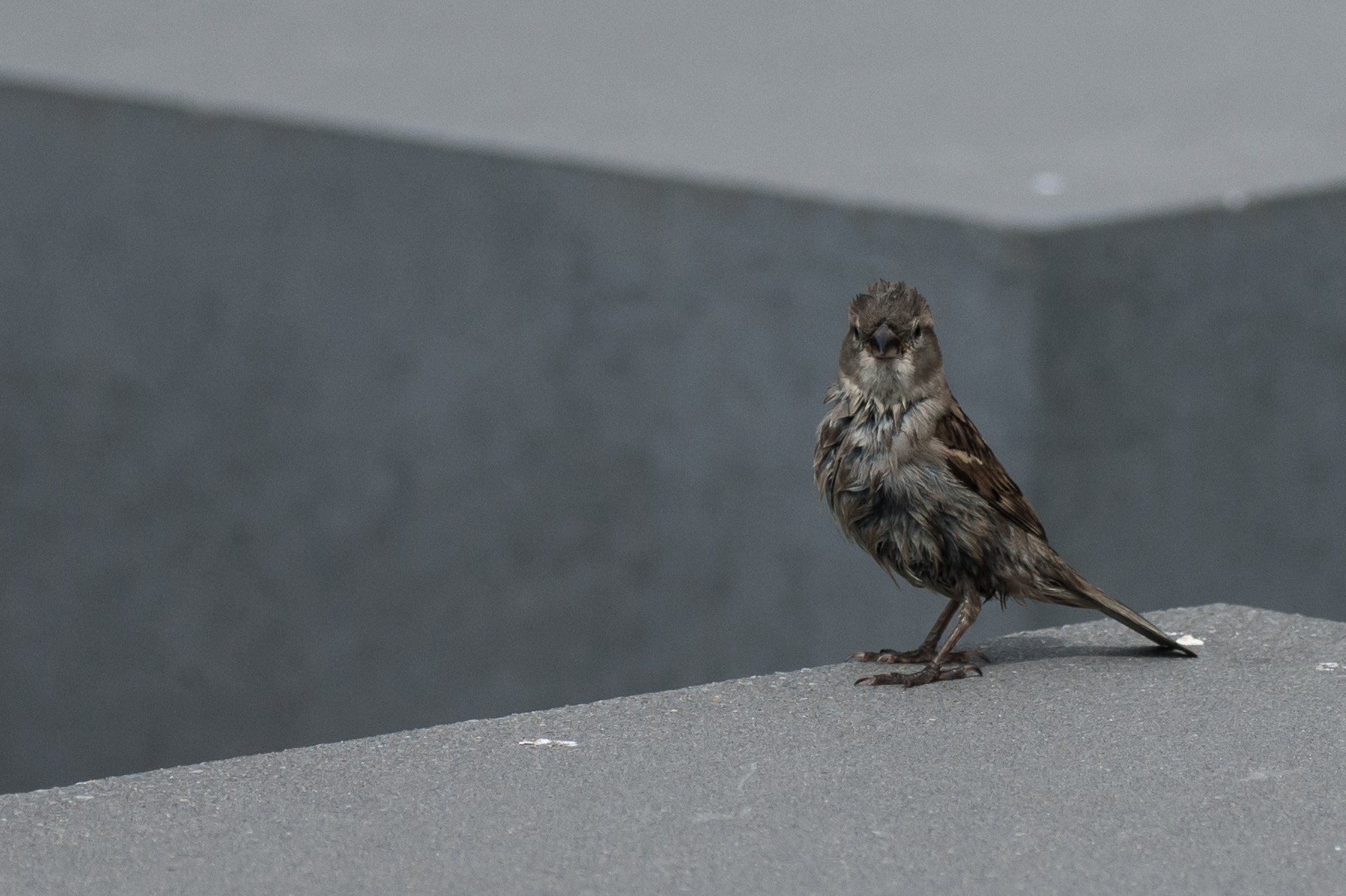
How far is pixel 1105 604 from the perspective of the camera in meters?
3.01

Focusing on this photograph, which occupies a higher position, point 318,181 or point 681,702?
point 318,181

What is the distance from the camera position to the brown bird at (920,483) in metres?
2.93

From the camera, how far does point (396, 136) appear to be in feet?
22.8

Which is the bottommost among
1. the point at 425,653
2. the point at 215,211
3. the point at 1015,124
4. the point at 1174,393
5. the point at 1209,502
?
the point at 425,653

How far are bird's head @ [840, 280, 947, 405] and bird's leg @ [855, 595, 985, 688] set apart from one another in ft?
1.46

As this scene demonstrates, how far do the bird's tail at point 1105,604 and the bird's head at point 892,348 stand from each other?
486 mm

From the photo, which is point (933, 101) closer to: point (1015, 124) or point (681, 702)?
point (1015, 124)

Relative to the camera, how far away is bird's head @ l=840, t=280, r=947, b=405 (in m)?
2.87

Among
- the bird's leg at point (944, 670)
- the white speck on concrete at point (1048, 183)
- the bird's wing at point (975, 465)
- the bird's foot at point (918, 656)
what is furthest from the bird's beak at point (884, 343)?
the white speck on concrete at point (1048, 183)

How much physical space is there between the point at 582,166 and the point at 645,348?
0.98 metres

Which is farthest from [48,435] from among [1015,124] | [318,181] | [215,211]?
[1015,124]

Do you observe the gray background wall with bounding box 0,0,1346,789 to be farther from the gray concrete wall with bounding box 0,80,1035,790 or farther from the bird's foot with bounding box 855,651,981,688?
the bird's foot with bounding box 855,651,981,688

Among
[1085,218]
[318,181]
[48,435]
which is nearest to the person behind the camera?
[48,435]

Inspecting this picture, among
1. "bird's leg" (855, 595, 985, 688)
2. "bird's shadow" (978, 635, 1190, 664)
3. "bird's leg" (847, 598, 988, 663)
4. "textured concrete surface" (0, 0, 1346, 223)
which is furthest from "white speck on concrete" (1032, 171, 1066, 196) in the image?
"bird's leg" (855, 595, 985, 688)
